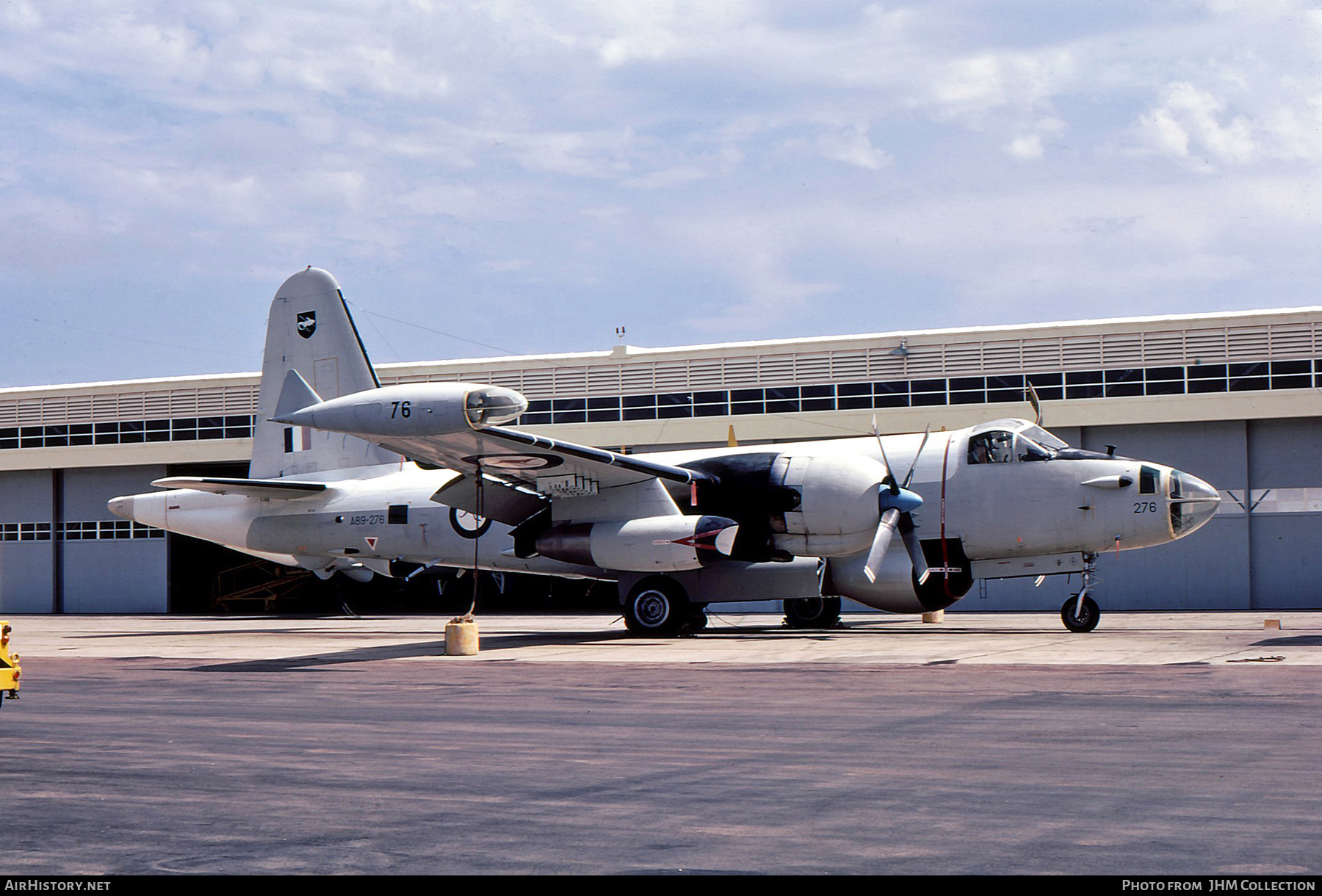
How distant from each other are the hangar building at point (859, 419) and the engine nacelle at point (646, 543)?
9794 mm

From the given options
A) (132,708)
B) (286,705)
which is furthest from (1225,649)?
(132,708)

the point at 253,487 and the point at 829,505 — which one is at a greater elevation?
the point at 253,487

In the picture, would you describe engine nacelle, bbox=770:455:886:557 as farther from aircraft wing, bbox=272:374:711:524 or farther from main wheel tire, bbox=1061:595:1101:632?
main wheel tire, bbox=1061:595:1101:632

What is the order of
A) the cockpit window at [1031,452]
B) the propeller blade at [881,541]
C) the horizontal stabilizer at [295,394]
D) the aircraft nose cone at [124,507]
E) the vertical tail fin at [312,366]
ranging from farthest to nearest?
the aircraft nose cone at [124,507] < the vertical tail fin at [312,366] < the horizontal stabilizer at [295,394] < the cockpit window at [1031,452] < the propeller blade at [881,541]

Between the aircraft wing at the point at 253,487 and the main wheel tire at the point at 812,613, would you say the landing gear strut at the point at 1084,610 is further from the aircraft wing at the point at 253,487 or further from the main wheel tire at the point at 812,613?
the aircraft wing at the point at 253,487

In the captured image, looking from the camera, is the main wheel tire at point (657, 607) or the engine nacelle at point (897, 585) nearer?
the engine nacelle at point (897, 585)

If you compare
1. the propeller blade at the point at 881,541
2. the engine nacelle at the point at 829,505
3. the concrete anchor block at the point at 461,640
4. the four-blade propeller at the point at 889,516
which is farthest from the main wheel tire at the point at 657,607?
the concrete anchor block at the point at 461,640

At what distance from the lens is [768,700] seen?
1309cm

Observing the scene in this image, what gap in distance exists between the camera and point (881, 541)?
22.3m

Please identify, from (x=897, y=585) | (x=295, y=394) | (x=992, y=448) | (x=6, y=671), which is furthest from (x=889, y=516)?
(x=6, y=671)

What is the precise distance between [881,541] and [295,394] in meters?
13.6

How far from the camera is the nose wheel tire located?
77.9ft

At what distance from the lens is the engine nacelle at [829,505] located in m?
21.9

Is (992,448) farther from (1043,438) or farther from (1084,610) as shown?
(1084,610)
